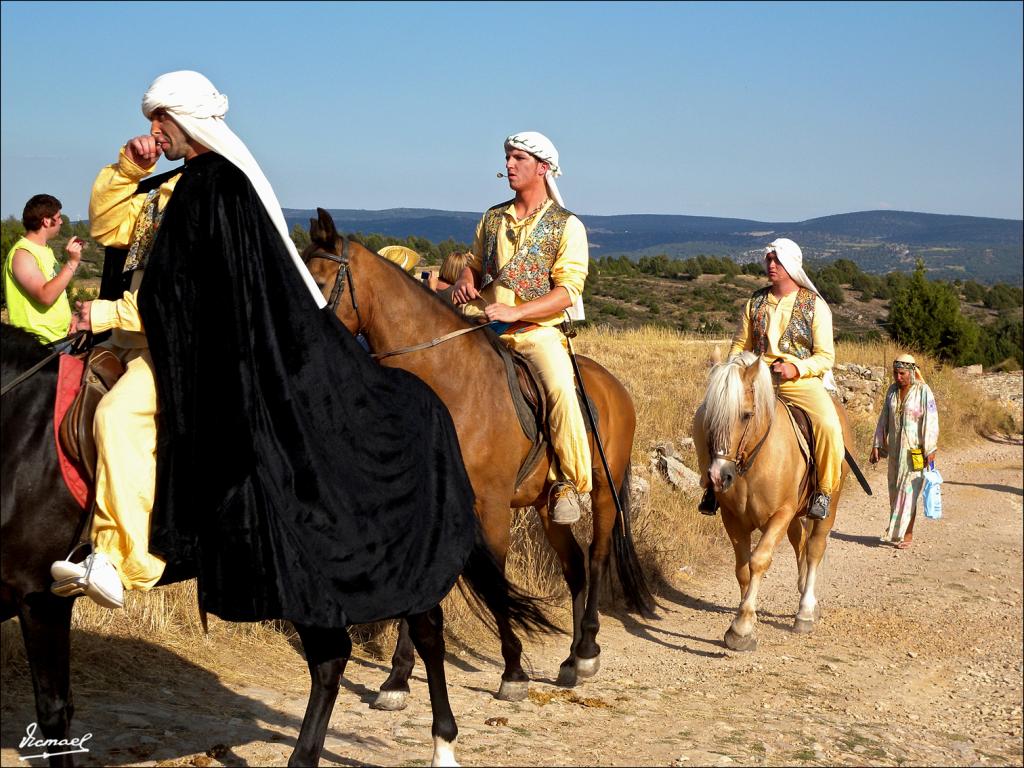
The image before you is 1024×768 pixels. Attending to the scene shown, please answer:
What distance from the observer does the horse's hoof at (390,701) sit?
6629mm

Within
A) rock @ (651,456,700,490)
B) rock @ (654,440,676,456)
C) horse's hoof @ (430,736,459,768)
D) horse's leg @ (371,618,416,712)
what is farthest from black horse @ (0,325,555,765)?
rock @ (654,440,676,456)

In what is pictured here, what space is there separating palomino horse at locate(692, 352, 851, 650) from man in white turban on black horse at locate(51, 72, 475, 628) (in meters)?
4.19

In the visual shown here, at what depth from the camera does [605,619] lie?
9.34 metres

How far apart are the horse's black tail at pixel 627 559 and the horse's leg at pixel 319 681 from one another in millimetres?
3863

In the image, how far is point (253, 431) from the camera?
441 centimetres

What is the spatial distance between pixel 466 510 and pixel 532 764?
1.48 meters

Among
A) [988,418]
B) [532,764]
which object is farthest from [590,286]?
[532,764]

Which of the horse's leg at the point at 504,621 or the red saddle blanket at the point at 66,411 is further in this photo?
the horse's leg at the point at 504,621

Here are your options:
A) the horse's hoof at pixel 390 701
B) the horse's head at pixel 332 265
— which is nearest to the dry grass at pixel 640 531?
the horse's hoof at pixel 390 701

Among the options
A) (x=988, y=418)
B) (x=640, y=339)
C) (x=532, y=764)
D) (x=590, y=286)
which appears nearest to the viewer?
(x=532, y=764)

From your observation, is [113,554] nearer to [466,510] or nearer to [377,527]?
[377,527]

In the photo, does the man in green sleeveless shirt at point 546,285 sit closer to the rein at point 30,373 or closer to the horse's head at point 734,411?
the horse's head at point 734,411

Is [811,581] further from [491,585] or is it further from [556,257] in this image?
[491,585]

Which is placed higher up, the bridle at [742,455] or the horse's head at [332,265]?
the horse's head at [332,265]
